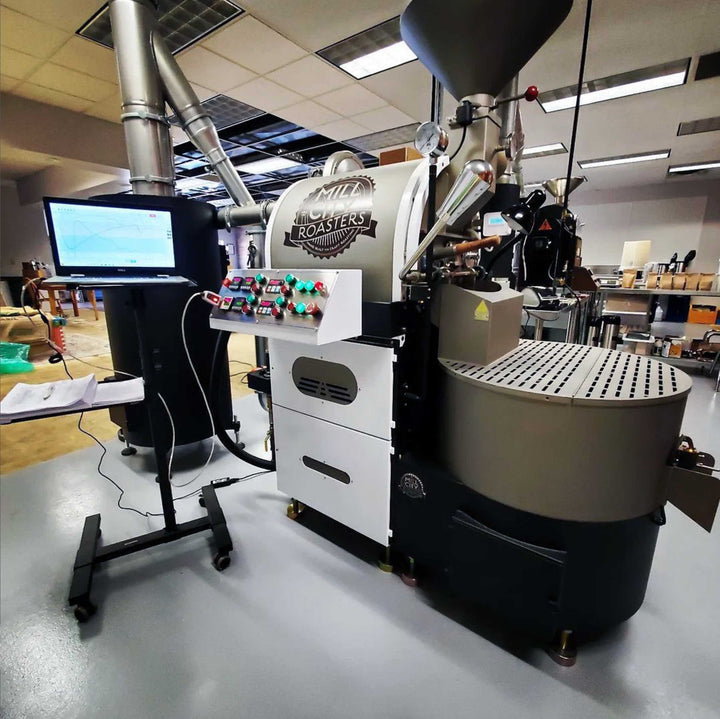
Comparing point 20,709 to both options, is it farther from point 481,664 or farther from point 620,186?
point 620,186

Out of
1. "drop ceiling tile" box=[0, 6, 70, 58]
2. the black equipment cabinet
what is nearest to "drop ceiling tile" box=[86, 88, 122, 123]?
"drop ceiling tile" box=[0, 6, 70, 58]

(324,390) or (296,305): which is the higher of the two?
(296,305)

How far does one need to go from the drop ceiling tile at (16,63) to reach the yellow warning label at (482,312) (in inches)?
168

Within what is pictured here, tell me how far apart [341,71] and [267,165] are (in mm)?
3597

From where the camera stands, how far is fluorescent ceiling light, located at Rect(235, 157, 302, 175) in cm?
609

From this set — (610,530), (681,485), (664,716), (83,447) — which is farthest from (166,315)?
(664,716)

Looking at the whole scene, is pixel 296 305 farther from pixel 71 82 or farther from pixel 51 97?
pixel 51 97

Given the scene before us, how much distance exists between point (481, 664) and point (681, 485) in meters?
0.81

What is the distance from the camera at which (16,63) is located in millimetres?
3223

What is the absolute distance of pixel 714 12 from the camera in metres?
2.34

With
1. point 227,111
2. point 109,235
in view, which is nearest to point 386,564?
point 109,235

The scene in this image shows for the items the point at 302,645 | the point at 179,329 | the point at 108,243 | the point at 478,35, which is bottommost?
the point at 302,645

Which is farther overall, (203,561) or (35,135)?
(35,135)

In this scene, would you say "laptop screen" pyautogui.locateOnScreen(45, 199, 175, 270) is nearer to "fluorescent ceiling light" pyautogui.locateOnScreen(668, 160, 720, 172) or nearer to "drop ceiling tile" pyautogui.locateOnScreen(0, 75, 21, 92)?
"drop ceiling tile" pyautogui.locateOnScreen(0, 75, 21, 92)
